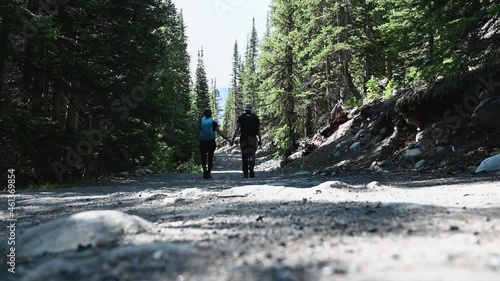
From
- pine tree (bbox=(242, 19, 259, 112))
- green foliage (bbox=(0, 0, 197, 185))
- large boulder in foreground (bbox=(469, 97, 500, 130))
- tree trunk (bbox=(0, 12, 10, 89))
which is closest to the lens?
large boulder in foreground (bbox=(469, 97, 500, 130))

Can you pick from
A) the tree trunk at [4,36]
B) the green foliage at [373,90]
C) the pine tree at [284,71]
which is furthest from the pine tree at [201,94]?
the tree trunk at [4,36]

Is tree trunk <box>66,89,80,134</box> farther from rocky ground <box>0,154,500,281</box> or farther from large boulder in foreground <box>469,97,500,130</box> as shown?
large boulder in foreground <box>469,97,500,130</box>

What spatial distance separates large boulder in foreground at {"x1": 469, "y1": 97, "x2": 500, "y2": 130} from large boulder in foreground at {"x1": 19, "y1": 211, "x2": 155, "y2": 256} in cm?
984

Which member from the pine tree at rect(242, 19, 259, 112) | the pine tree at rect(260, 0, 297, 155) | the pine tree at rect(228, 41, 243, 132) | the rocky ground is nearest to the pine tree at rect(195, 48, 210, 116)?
the pine tree at rect(242, 19, 259, 112)

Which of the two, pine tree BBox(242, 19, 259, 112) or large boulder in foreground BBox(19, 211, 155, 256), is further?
pine tree BBox(242, 19, 259, 112)

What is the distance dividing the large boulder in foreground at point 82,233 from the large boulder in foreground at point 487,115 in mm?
9844

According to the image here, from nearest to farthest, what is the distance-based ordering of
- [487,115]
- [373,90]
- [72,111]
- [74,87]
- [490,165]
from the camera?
[490,165], [487,115], [74,87], [72,111], [373,90]

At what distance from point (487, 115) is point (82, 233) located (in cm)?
1058

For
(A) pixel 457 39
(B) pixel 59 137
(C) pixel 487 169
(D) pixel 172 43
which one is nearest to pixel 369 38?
(A) pixel 457 39

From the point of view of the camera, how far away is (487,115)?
10031 mm

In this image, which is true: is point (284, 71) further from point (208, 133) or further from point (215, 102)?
point (215, 102)

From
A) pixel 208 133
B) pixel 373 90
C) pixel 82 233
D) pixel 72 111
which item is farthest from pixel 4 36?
pixel 373 90

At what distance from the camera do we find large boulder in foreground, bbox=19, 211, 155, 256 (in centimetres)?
295

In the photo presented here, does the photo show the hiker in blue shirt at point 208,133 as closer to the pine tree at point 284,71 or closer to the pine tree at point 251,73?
the pine tree at point 284,71
